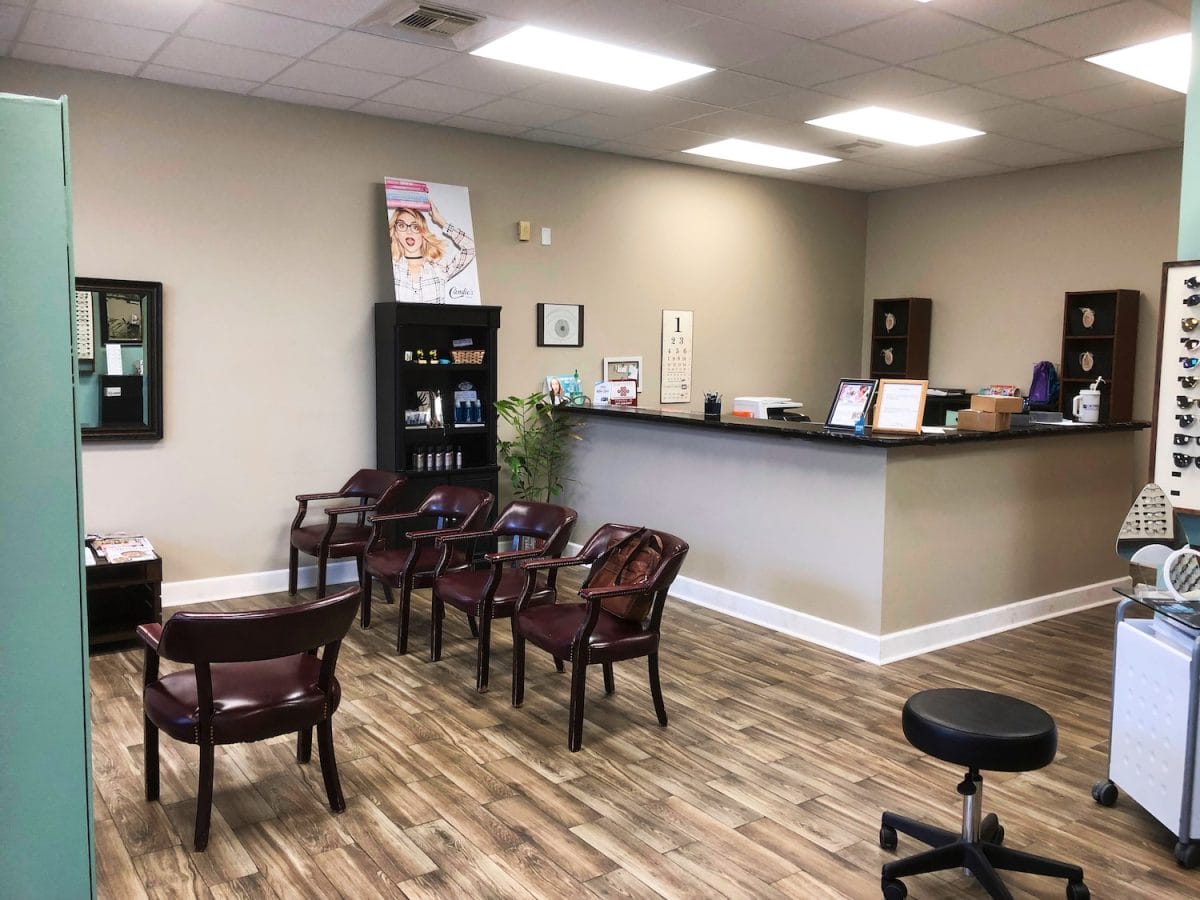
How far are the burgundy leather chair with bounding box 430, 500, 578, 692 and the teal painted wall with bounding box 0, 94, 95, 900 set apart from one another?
6.60ft

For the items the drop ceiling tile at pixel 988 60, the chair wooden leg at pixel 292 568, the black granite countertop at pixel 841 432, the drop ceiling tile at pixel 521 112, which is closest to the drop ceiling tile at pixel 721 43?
the drop ceiling tile at pixel 988 60

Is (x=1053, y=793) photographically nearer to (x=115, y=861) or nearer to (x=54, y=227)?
(x=115, y=861)

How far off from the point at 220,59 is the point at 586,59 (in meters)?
1.80

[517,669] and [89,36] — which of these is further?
[89,36]

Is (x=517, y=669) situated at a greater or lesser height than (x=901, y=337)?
lesser

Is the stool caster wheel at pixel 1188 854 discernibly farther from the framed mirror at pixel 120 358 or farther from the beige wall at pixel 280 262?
the framed mirror at pixel 120 358

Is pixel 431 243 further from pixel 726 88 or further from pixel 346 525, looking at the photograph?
pixel 726 88

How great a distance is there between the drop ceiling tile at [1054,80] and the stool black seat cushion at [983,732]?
3.40 m

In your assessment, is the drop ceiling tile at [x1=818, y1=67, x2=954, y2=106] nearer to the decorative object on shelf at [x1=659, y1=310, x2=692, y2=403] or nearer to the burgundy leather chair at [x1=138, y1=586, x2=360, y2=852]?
the decorative object on shelf at [x1=659, y1=310, x2=692, y2=403]

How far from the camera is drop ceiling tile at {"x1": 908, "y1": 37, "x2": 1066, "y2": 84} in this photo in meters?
4.36

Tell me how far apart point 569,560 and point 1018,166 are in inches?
203

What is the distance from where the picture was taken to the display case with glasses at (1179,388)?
3.51 metres

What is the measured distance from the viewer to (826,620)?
480 centimetres

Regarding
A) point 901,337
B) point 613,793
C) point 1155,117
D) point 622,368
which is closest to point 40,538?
point 613,793
